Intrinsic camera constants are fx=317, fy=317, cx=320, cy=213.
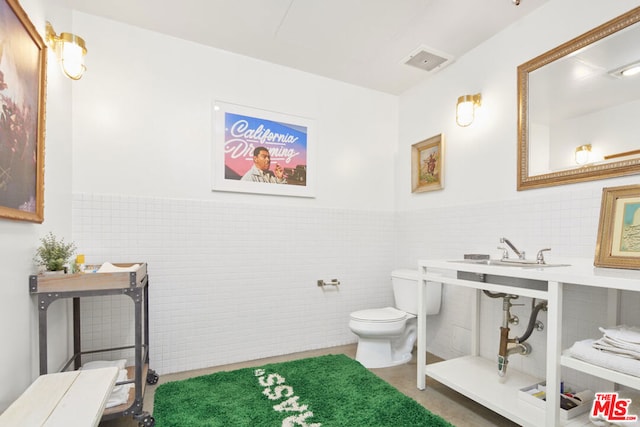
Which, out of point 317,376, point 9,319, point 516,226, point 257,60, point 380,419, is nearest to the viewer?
point 9,319

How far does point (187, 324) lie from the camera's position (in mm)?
2297

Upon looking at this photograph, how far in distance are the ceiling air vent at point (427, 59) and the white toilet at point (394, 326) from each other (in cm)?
170

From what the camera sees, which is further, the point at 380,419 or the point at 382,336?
the point at 382,336

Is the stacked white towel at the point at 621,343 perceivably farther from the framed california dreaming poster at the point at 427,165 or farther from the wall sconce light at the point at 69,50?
the wall sconce light at the point at 69,50

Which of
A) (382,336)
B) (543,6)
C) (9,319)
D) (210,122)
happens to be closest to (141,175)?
(210,122)

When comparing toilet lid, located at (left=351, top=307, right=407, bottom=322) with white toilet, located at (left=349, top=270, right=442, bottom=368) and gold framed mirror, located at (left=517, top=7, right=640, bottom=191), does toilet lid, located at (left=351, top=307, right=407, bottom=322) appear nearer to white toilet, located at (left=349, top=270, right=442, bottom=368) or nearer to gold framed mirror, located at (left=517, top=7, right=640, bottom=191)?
white toilet, located at (left=349, top=270, right=442, bottom=368)

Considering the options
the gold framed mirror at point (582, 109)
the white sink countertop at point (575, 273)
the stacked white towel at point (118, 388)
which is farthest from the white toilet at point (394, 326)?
the stacked white towel at point (118, 388)

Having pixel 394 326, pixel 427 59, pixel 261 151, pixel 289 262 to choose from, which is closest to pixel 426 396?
pixel 394 326

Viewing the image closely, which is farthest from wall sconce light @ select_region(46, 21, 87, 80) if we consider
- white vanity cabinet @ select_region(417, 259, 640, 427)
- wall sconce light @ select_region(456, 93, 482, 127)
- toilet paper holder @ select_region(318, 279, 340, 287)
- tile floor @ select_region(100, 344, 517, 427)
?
wall sconce light @ select_region(456, 93, 482, 127)

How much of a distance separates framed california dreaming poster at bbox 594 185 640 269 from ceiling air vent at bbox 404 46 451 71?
4.80 feet

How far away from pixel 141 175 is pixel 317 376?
1.85 m

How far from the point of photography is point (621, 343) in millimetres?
1188

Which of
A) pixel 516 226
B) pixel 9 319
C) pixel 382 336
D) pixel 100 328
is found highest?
pixel 516 226

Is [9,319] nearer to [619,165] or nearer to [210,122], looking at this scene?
[210,122]
